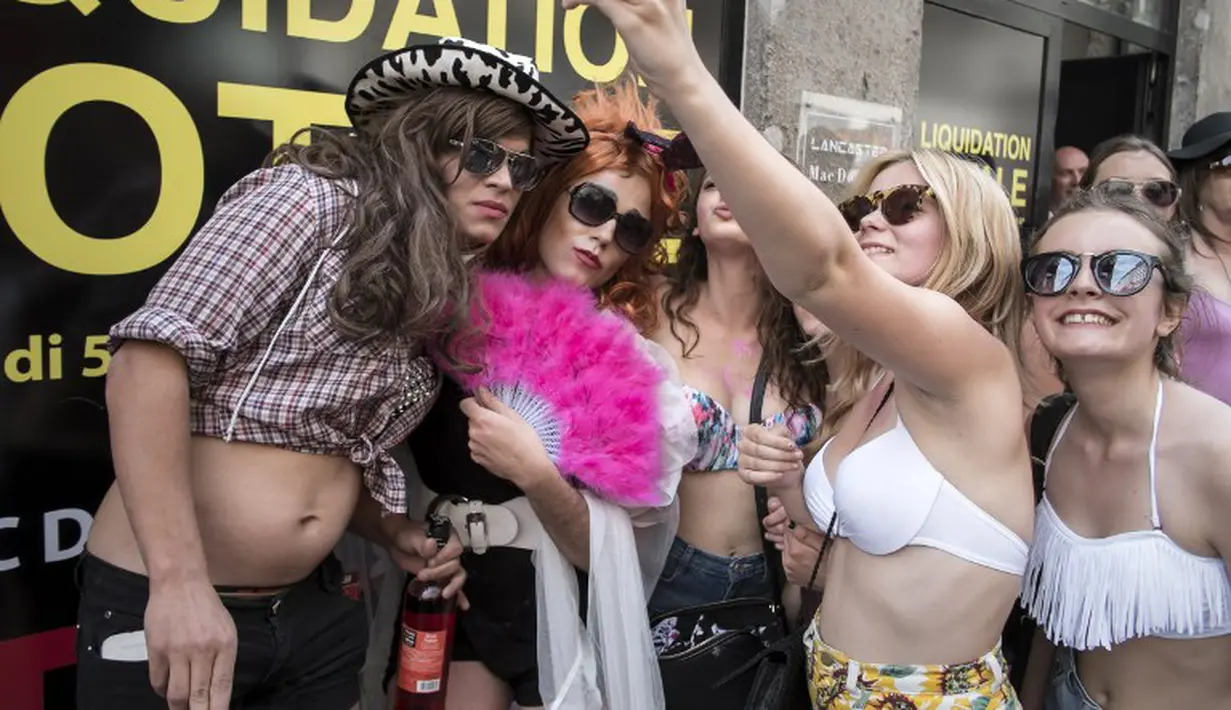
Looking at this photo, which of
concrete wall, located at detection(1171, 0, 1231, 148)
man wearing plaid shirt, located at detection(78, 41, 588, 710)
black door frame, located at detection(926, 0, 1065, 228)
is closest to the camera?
man wearing plaid shirt, located at detection(78, 41, 588, 710)

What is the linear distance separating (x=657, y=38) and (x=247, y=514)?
3.97ft

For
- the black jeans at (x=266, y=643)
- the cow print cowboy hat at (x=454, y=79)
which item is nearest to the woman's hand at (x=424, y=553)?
the black jeans at (x=266, y=643)

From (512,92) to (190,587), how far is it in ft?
3.87

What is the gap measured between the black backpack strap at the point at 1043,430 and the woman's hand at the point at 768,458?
56cm

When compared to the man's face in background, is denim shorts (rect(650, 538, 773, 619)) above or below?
below

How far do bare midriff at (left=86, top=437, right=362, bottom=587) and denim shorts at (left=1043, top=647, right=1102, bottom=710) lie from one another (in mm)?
1682

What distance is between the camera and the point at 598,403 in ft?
7.36

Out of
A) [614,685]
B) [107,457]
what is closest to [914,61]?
[614,685]

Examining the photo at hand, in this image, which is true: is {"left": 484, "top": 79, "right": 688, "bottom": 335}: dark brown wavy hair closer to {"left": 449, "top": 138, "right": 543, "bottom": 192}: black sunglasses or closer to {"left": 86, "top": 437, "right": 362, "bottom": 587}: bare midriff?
{"left": 449, "top": 138, "right": 543, "bottom": 192}: black sunglasses

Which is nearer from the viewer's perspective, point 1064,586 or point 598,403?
point 1064,586

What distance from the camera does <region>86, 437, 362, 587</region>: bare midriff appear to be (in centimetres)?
183

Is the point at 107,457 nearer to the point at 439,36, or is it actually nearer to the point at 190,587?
the point at 190,587

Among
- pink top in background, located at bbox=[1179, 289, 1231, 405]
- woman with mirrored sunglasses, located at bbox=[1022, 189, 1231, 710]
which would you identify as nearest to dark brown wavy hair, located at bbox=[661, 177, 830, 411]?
woman with mirrored sunglasses, located at bbox=[1022, 189, 1231, 710]

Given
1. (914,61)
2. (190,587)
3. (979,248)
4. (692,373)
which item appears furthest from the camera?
(914,61)
